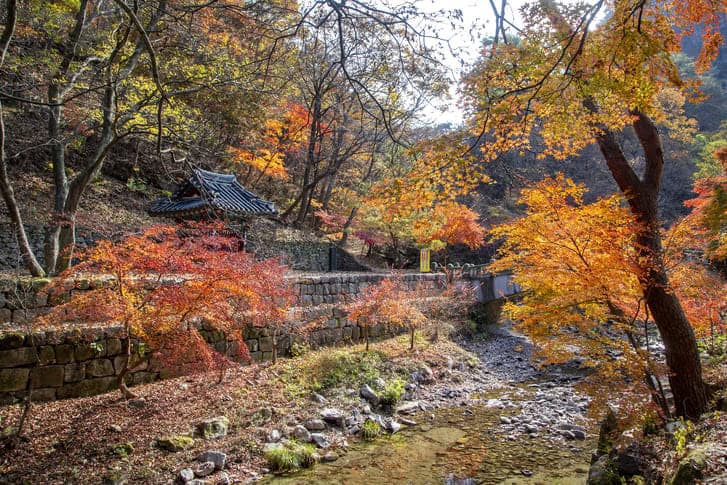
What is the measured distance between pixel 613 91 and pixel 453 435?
5673 mm

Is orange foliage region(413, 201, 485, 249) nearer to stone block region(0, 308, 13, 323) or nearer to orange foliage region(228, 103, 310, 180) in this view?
orange foliage region(228, 103, 310, 180)

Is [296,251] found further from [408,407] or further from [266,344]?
[408,407]

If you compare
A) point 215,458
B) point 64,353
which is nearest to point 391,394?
point 215,458

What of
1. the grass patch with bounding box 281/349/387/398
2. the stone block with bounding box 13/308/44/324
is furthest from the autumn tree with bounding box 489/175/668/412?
the stone block with bounding box 13/308/44/324

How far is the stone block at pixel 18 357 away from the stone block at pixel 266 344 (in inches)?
158

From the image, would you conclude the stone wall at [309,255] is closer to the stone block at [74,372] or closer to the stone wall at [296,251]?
the stone wall at [296,251]

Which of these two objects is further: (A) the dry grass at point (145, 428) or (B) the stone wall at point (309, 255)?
(B) the stone wall at point (309, 255)

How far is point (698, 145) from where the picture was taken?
3027 cm

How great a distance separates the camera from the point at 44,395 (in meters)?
5.95

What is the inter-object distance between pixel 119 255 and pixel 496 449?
6175 mm

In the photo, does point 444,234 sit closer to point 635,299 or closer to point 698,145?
point 635,299

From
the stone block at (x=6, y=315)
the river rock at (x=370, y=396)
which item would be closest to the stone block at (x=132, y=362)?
the stone block at (x=6, y=315)

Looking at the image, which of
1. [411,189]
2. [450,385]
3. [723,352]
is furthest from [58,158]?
[723,352]

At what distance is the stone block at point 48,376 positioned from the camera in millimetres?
5891
